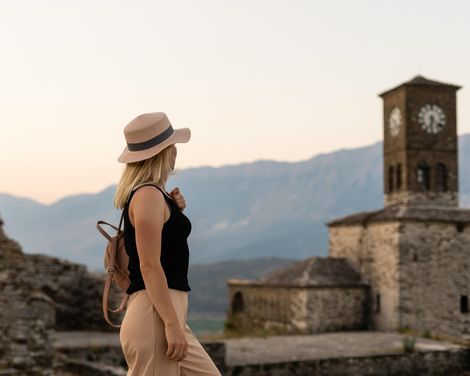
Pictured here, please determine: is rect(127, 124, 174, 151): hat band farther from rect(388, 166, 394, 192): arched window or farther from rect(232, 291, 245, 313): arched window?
rect(388, 166, 394, 192): arched window

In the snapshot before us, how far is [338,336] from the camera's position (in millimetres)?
29312

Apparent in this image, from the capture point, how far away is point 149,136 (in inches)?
157

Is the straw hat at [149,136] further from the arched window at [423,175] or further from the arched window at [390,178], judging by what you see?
the arched window at [390,178]

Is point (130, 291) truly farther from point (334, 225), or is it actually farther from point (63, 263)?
point (334, 225)

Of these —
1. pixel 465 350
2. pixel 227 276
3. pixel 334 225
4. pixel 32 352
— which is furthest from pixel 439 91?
pixel 227 276

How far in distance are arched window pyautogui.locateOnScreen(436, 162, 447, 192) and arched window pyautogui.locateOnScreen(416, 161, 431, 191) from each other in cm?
54

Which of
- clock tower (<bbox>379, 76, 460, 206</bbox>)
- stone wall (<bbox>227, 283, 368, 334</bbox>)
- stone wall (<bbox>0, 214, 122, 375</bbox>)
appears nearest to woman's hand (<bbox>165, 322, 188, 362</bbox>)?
stone wall (<bbox>0, 214, 122, 375</bbox>)

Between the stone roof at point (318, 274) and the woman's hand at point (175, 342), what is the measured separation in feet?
92.4

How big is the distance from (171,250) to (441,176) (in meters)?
34.2

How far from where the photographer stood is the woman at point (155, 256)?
367 cm

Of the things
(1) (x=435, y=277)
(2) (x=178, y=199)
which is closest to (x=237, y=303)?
(1) (x=435, y=277)

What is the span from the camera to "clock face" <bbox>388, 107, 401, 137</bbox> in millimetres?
36594

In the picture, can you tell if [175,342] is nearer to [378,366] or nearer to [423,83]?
[378,366]

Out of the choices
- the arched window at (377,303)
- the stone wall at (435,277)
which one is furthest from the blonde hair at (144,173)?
the arched window at (377,303)
